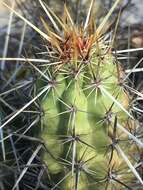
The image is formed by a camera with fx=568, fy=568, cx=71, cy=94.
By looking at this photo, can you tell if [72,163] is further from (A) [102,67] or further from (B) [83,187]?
(A) [102,67]

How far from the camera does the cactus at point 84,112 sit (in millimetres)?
1745

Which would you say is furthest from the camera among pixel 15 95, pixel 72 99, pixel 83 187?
pixel 15 95

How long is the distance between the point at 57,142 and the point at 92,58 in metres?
0.29

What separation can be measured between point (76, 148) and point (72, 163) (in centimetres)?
5

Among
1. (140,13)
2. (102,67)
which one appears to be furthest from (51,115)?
(140,13)

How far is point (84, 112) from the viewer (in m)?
1.75

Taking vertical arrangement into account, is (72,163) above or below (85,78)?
below

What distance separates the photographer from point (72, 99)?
1744mm

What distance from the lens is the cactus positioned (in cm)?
175

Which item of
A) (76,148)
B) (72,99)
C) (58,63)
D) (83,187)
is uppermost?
(58,63)

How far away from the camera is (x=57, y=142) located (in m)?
1.82

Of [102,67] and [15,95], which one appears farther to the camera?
[15,95]

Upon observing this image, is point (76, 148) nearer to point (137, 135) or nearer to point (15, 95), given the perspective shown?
point (137, 135)

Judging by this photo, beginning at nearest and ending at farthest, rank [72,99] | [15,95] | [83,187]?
[72,99], [83,187], [15,95]
